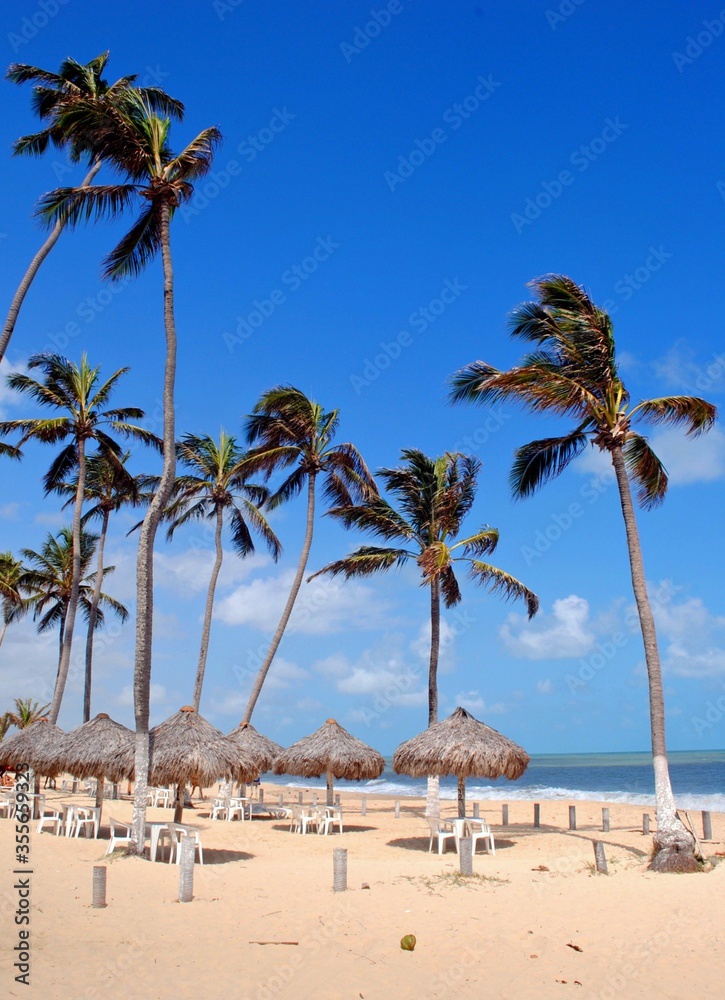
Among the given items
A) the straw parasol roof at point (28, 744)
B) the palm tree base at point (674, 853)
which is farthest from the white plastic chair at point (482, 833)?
the straw parasol roof at point (28, 744)

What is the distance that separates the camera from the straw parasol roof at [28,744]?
1922 centimetres

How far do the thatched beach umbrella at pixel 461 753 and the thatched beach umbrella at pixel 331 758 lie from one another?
8.62 ft

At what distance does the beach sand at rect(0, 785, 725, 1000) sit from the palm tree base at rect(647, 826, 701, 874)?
0.32m

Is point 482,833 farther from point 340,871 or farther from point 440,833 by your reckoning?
point 340,871

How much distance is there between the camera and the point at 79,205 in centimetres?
1488

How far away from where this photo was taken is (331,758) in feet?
63.4

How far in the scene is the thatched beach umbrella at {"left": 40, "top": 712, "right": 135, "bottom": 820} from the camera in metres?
16.1

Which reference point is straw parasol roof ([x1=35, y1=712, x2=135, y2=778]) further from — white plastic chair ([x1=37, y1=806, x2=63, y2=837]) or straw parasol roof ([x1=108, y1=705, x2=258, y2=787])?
white plastic chair ([x1=37, y1=806, x2=63, y2=837])

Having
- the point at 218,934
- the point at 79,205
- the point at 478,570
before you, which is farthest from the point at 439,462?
the point at 218,934

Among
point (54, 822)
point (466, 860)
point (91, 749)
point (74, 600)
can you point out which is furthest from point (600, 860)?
point (74, 600)

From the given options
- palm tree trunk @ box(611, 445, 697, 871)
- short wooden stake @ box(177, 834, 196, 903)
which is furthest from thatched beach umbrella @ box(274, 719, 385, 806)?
short wooden stake @ box(177, 834, 196, 903)

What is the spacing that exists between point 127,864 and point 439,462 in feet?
42.2

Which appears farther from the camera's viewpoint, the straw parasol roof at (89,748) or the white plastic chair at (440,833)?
the straw parasol roof at (89,748)

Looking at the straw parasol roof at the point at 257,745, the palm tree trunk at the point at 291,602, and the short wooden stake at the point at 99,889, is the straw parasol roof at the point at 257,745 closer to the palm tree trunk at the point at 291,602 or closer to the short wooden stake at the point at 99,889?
the palm tree trunk at the point at 291,602
